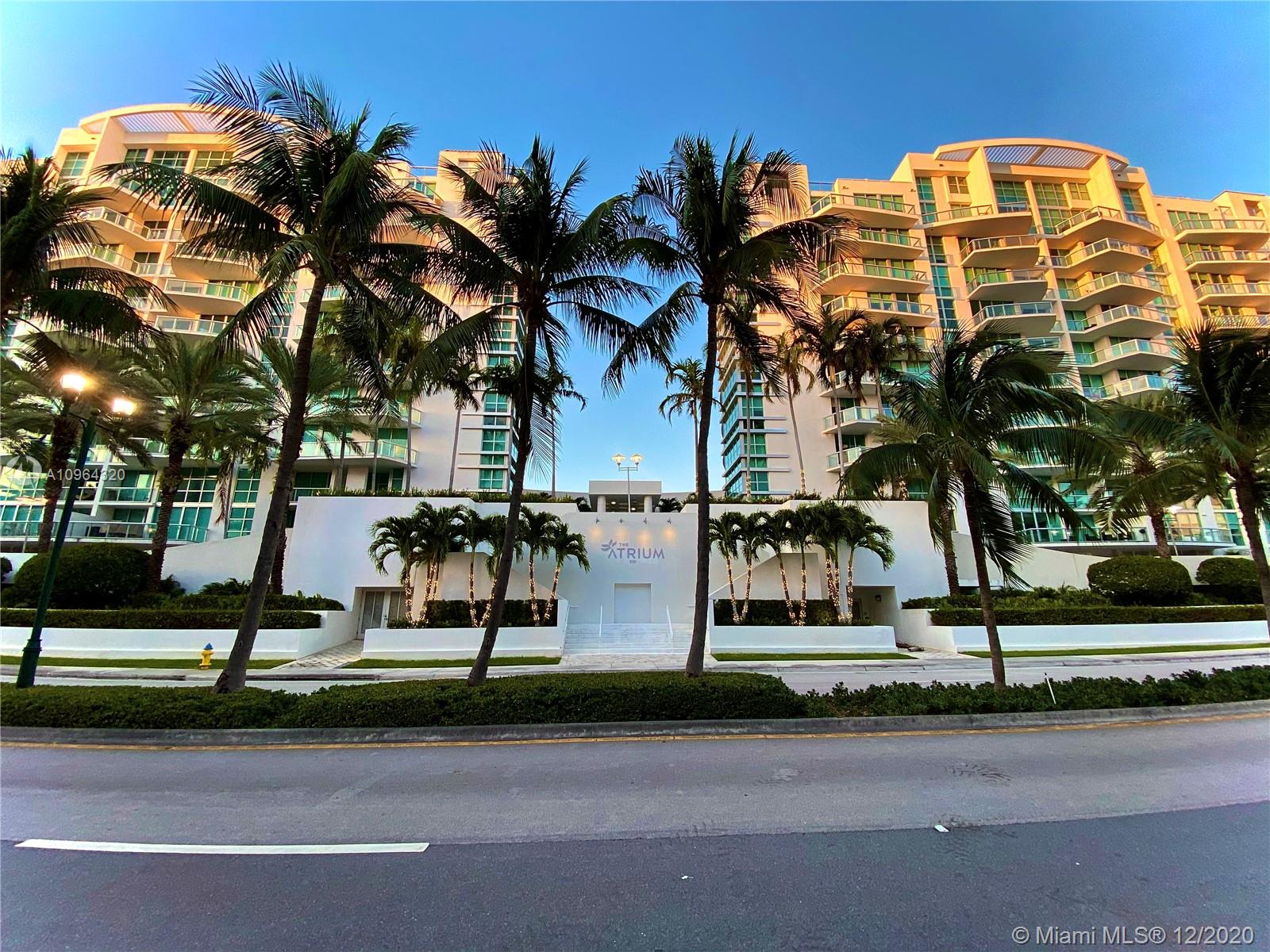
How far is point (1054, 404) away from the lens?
977cm

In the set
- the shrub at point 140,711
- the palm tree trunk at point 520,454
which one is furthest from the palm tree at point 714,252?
the shrub at point 140,711

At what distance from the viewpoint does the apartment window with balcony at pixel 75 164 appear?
39.2 metres

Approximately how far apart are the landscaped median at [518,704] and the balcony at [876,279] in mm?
37482

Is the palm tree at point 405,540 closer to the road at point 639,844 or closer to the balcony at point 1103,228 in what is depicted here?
the road at point 639,844

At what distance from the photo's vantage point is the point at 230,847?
14.1 ft

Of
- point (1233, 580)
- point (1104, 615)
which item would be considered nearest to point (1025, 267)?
point (1233, 580)

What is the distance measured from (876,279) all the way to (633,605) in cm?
3198

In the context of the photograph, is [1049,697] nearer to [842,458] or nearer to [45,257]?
[45,257]

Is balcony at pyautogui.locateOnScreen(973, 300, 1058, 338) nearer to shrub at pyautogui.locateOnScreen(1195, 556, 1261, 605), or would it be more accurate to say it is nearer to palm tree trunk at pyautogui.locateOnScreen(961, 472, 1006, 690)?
shrub at pyautogui.locateOnScreen(1195, 556, 1261, 605)

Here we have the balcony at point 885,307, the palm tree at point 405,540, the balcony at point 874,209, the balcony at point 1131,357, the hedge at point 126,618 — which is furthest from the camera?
the balcony at point 874,209

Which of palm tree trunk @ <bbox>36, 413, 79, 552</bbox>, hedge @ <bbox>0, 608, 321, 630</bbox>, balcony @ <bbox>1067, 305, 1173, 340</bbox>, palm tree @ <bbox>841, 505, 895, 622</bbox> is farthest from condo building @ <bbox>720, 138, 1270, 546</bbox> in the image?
palm tree trunk @ <bbox>36, 413, 79, 552</bbox>

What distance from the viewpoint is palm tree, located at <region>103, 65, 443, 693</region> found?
9133 millimetres

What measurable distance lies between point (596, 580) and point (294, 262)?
18.8 meters

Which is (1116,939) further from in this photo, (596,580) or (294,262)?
(596,580)
